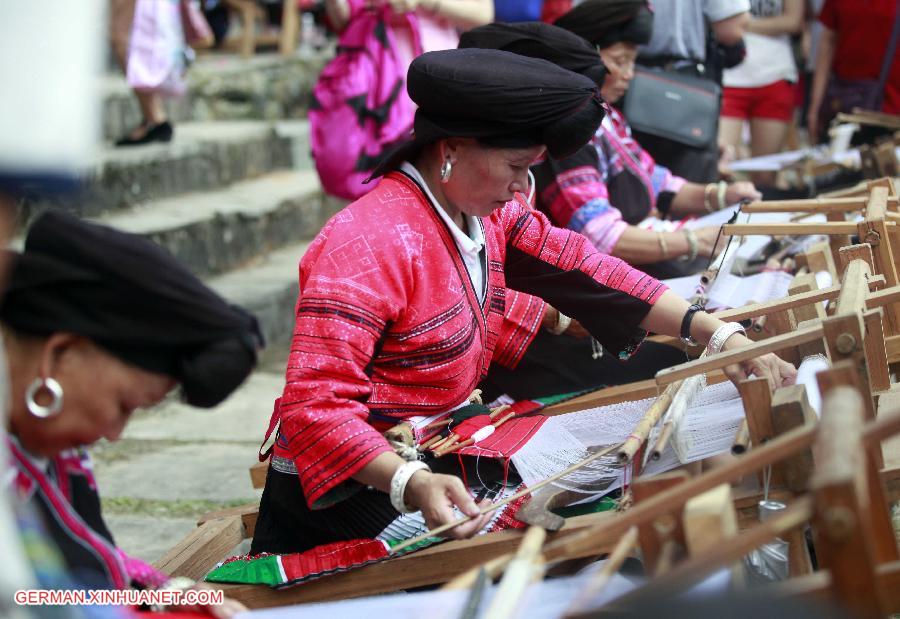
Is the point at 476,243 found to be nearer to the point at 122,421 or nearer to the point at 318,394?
the point at 318,394

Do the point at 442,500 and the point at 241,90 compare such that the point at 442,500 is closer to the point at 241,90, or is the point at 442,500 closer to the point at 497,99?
the point at 497,99

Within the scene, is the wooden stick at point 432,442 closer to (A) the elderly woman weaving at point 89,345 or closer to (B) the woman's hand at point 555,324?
(A) the elderly woman weaving at point 89,345

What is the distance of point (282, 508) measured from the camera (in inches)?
88.3

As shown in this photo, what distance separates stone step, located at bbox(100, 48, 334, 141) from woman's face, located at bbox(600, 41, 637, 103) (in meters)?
3.41

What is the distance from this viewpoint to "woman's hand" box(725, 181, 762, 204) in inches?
163

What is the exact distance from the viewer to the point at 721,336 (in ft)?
7.98

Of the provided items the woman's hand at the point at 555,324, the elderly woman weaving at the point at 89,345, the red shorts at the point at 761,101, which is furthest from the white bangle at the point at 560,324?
the red shorts at the point at 761,101

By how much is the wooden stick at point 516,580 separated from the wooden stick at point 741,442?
0.43 meters

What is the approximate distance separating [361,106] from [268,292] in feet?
5.81

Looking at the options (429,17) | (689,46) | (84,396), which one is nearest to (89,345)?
(84,396)

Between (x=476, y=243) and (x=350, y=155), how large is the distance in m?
1.73

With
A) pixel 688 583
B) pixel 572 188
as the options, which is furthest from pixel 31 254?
pixel 572 188

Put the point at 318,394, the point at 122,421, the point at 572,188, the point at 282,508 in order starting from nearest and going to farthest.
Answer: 1. the point at 122,421
2. the point at 318,394
3. the point at 282,508
4. the point at 572,188

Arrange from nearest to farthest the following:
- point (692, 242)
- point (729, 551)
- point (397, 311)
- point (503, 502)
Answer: point (729, 551)
point (503, 502)
point (397, 311)
point (692, 242)
